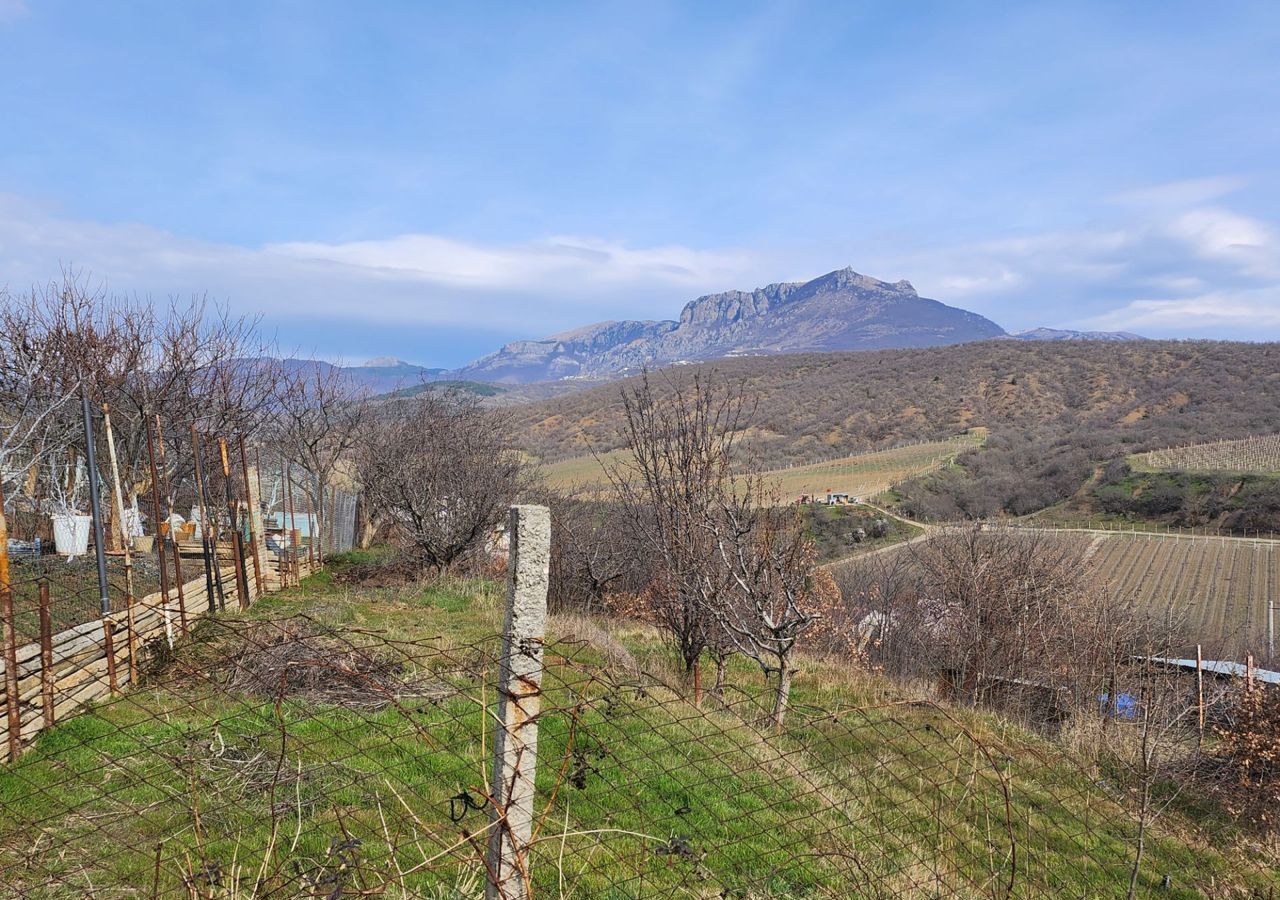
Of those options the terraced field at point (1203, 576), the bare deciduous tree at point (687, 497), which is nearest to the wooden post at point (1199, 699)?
the bare deciduous tree at point (687, 497)

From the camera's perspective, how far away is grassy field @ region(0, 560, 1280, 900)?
130 inches

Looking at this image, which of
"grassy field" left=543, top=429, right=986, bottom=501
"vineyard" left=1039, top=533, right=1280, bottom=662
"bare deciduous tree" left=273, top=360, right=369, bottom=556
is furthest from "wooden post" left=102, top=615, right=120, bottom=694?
"grassy field" left=543, top=429, right=986, bottom=501

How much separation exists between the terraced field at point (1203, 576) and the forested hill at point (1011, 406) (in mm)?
10009

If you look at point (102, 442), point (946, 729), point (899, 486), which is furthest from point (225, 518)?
point (899, 486)

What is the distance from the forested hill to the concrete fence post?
53514 millimetres

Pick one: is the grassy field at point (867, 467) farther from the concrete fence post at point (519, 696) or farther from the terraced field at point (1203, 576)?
the concrete fence post at point (519, 696)

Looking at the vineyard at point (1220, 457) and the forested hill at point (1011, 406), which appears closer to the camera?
the vineyard at point (1220, 457)

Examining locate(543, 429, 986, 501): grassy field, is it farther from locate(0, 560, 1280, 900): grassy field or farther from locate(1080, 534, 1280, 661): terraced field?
locate(0, 560, 1280, 900): grassy field

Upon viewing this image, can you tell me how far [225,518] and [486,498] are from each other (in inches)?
257

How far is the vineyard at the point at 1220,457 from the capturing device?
53.8 meters

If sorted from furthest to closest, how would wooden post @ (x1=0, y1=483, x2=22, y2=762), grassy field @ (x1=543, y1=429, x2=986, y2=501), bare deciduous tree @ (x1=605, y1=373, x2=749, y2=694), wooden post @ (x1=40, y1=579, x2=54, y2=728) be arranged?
grassy field @ (x1=543, y1=429, x2=986, y2=501) < bare deciduous tree @ (x1=605, y1=373, x2=749, y2=694) < wooden post @ (x1=40, y1=579, x2=54, y2=728) < wooden post @ (x1=0, y1=483, x2=22, y2=762)

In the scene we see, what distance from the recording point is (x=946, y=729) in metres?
7.85

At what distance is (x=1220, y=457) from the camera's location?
56188mm

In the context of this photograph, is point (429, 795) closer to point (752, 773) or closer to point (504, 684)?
point (752, 773)
